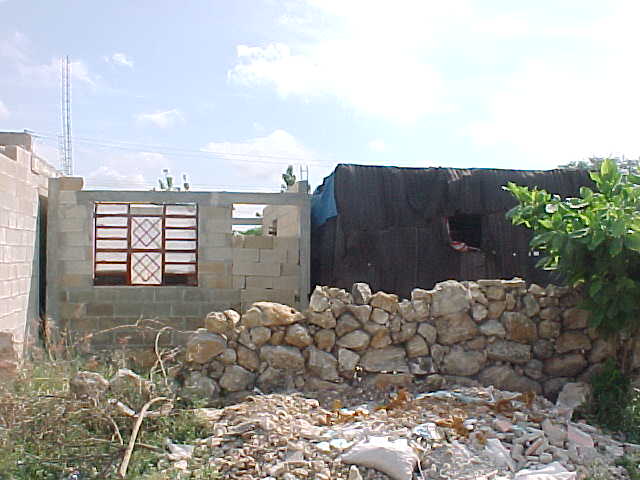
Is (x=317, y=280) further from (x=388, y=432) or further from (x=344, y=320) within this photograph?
(x=388, y=432)

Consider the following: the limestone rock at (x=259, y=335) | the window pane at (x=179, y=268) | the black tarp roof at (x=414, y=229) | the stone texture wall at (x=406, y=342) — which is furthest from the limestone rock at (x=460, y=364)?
the window pane at (x=179, y=268)

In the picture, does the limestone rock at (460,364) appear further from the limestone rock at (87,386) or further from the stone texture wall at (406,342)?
the limestone rock at (87,386)

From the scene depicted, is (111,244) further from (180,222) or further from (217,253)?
(217,253)

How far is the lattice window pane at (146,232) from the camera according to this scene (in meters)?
8.66

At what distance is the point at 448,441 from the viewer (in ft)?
16.0

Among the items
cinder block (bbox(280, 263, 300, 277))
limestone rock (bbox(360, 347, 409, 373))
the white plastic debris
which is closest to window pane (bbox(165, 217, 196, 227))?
cinder block (bbox(280, 263, 300, 277))

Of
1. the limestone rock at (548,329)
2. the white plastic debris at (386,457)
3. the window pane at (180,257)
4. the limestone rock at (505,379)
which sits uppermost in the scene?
the window pane at (180,257)

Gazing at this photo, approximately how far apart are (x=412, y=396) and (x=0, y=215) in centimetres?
449

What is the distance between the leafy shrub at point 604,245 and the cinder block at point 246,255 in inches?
138

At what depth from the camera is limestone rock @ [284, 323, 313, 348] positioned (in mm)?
6227

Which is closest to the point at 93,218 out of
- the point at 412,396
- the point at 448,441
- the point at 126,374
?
the point at 126,374

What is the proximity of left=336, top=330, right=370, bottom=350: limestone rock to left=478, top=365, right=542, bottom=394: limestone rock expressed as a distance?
122 centimetres

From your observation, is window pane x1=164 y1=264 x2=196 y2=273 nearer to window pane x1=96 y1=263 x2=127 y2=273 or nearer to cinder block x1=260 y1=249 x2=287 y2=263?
window pane x1=96 y1=263 x2=127 y2=273

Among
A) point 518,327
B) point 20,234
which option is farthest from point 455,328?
point 20,234
